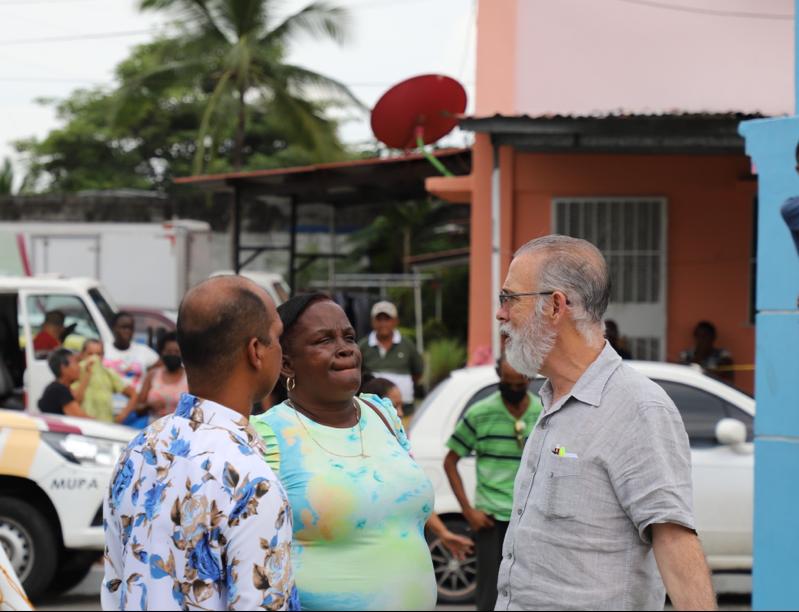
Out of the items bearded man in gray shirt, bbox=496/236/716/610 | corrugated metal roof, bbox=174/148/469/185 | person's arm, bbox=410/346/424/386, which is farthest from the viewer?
corrugated metal roof, bbox=174/148/469/185

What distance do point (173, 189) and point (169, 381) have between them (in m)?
26.7

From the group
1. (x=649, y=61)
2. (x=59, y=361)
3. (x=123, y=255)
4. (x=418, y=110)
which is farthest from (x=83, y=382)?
(x=123, y=255)

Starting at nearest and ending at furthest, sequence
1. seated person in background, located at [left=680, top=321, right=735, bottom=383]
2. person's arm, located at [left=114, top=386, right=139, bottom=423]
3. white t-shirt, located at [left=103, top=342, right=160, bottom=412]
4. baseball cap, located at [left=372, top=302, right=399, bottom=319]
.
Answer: person's arm, located at [left=114, top=386, right=139, bottom=423] < baseball cap, located at [left=372, top=302, right=399, bottom=319] < white t-shirt, located at [left=103, top=342, right=160, bottom=412] < seated person in background, located at [left=680, top=321, right=735, bottom=383]

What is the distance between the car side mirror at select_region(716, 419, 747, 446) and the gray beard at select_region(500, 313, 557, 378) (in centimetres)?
493

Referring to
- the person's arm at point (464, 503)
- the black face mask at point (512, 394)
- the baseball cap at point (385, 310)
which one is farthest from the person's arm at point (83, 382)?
the black face mask at point (512, 394)

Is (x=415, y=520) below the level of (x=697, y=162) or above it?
below

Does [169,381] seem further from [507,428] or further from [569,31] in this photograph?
[569,31]

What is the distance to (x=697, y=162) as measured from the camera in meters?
13.5

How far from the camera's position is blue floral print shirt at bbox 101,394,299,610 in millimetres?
2580

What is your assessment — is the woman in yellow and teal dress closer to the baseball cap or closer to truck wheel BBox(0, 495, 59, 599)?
truck wheel BBox(0, 495, 59, 599)

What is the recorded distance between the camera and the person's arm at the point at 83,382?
1101 cm

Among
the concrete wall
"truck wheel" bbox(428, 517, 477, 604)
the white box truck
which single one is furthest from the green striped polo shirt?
the white box truck

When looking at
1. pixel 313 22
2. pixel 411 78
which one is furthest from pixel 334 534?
pixel 313 22

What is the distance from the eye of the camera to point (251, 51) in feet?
81.1
